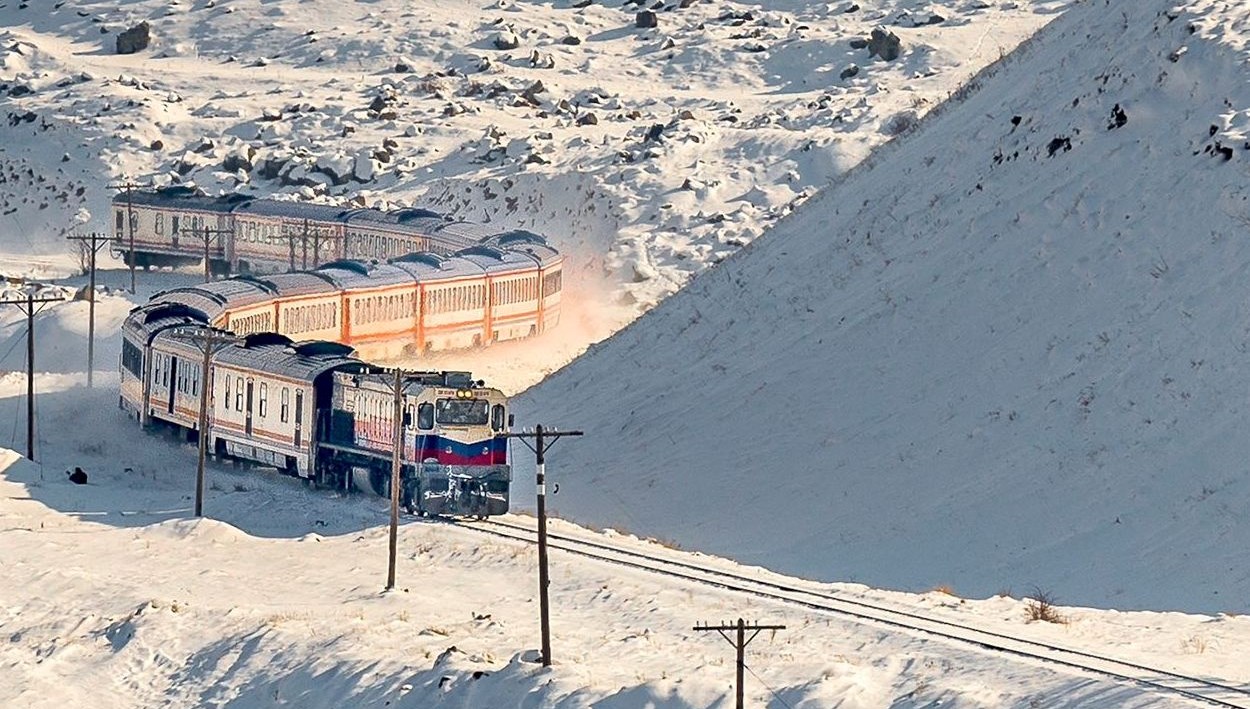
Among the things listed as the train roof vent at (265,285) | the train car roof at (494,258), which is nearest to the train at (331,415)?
the train roof vent at (265,285)

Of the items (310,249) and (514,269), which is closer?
(514,269)

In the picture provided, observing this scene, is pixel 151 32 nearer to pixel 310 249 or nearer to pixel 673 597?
pixel 310 249

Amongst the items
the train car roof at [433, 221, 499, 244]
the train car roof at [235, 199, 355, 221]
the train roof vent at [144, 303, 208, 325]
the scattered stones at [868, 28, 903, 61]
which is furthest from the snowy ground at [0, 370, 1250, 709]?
the scattered stones at [868, 28, 903, 61]

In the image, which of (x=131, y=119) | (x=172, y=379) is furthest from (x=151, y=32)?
(x=172, y=379)

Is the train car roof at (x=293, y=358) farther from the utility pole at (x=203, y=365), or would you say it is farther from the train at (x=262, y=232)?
the train at (x=262, y=232)

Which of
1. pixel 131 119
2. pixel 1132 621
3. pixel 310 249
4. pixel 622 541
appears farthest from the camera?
pixel 131 119

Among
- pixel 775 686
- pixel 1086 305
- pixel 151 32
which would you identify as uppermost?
pixel 151 32
